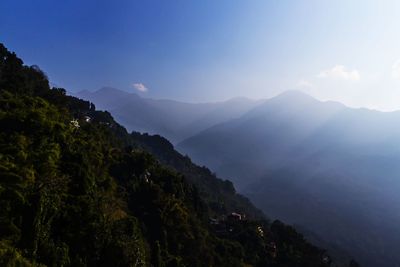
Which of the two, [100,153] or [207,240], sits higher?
[100,153]

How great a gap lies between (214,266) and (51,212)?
29.2m

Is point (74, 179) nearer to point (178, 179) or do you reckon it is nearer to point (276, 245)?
point (178, 179)

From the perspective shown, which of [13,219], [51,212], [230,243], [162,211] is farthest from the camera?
[230,243]

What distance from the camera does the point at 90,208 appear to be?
3350cm

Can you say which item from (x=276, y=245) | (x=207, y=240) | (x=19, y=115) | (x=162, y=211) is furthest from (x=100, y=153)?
(x=276, y=245)

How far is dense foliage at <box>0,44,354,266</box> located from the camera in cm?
2759

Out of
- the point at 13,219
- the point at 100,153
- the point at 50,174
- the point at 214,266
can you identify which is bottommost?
the point at 214,266

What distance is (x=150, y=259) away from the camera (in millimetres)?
40312

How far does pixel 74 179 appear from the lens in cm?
3738

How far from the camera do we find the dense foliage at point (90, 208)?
2759 centimetres

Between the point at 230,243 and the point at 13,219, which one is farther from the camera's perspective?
the point at 230,243

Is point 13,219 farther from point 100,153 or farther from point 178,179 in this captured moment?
point 178,179

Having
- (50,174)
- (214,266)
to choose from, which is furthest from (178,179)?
(50,174)

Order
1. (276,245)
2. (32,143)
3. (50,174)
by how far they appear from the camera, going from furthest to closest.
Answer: (276,245) → (32,143) → (50,174)
